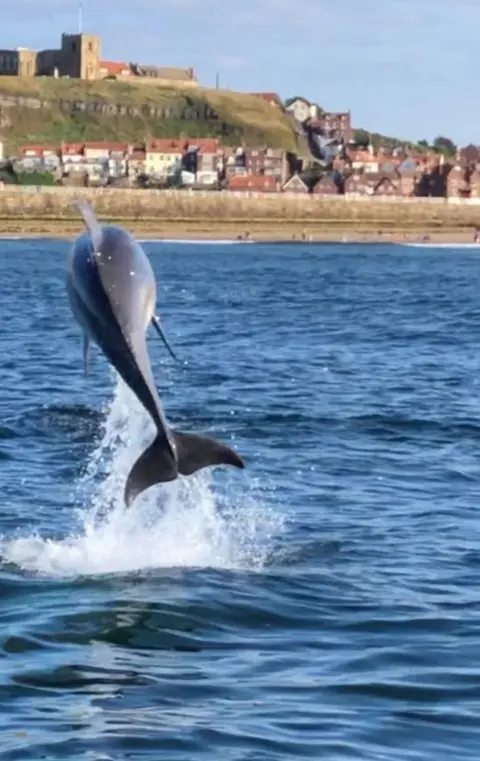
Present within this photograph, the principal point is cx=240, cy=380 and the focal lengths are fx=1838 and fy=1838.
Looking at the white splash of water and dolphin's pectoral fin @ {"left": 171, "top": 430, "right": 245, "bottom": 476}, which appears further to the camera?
the white splash of water

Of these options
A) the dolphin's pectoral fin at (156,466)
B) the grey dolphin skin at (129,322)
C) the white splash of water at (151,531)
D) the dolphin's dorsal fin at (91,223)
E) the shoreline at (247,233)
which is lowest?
the shoreline at (247,233)

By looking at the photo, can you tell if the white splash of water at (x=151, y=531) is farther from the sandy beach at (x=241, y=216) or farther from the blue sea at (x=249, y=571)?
the sandy beach at (x=241, y=216)

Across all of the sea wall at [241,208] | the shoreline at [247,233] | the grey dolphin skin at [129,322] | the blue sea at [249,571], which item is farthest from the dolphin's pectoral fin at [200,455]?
the sea wall at [241,208]

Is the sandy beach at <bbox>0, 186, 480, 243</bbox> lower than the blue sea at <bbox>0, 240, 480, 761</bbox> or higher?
lower

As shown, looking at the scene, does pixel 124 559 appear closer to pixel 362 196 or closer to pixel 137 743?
pixel 137 743

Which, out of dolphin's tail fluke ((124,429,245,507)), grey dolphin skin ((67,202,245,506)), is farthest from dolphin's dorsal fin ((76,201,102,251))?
dolphin's tail fluke ((124,429,245,507))

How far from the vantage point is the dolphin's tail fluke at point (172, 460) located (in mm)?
13562

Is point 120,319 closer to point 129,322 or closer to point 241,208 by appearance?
point 129,322

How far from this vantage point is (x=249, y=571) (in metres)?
16.6

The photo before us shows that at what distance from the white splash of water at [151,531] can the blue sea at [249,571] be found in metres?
0.04

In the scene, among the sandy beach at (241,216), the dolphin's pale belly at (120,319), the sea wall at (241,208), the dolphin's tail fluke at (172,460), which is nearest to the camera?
the dolphin's pale belly at (120,319)

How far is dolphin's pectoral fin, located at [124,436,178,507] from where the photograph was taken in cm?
1356

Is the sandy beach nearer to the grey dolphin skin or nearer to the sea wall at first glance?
the sea wall

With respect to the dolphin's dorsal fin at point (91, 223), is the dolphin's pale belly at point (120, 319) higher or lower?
lower
